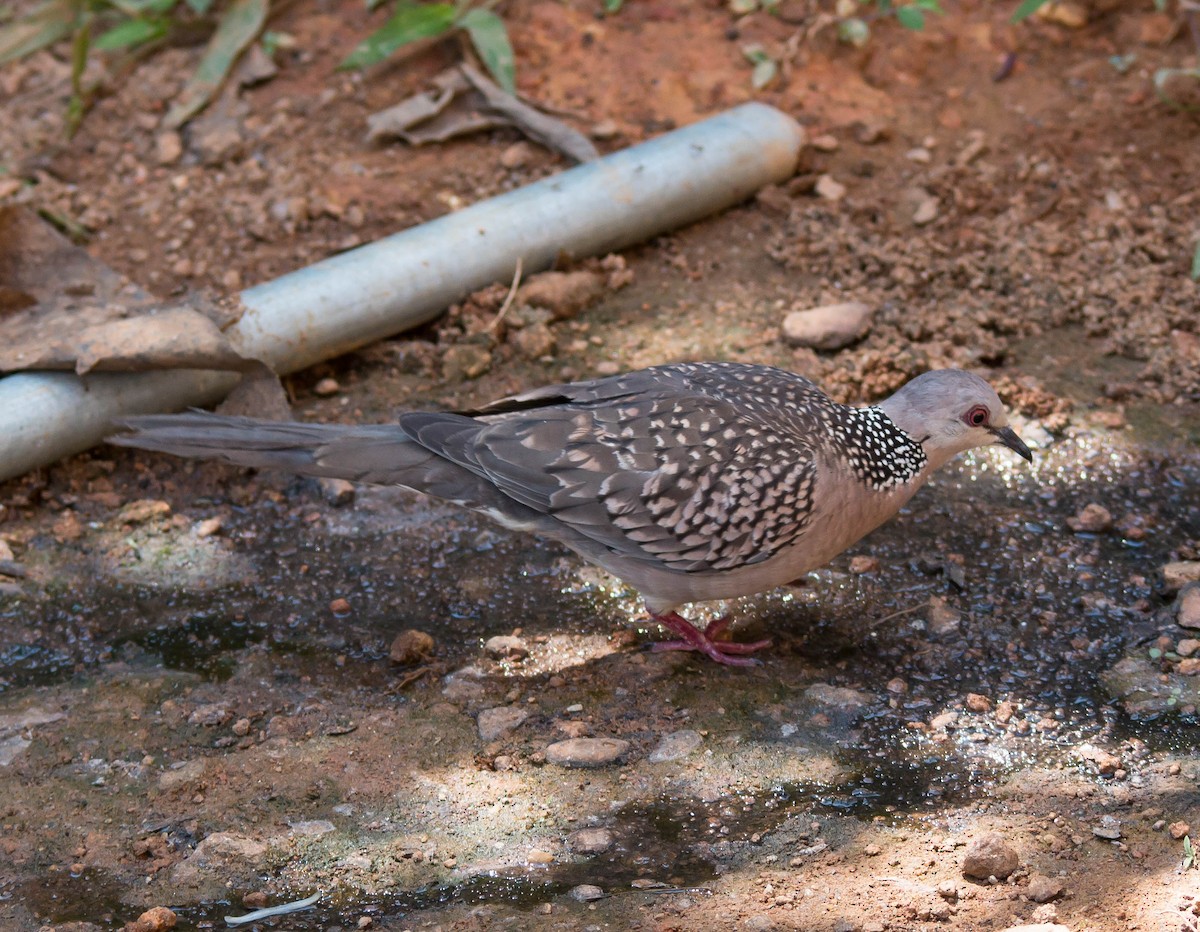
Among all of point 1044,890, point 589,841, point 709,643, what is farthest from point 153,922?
point 1044,890

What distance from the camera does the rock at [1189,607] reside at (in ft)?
12.4

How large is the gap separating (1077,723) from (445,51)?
4.41 metres

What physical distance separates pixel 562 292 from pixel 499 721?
2.14 meters

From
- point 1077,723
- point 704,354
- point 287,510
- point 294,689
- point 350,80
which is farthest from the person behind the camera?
point 350,80

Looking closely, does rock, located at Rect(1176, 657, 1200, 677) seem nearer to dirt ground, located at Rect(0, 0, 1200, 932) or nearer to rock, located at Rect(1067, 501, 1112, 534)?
dirt ground, located at Rect(0, 0, 1200, 932)

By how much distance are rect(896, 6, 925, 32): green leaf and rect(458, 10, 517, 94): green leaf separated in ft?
6.03

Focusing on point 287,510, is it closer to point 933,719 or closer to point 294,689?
point 294,689

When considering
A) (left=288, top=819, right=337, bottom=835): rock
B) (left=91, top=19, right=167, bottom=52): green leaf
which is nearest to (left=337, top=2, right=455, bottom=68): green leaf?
(left=91, top=19, right=167, bottom=52): green leaf

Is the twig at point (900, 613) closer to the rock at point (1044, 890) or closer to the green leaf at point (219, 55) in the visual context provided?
the rock at point (1044, 890)

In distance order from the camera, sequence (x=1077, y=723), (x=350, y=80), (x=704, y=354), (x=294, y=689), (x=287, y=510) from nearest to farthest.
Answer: (x=1077, y=723) < (x=294, y=689) < (x=287, y=510) < (x=704, y=354) < (x=350, y=80)

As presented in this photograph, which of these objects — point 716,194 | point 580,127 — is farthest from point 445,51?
point 716,194

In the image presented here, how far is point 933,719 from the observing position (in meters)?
3.60

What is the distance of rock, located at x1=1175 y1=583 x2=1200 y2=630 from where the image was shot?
3.77 meters

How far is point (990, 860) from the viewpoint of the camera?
292 centimetres
